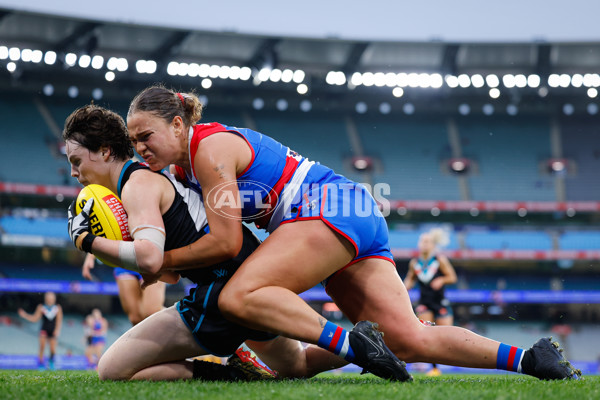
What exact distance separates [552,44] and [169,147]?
71.3 ft

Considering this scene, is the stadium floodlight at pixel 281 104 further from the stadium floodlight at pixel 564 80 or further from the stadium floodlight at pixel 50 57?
the stadium floodlight at pixel 564 80

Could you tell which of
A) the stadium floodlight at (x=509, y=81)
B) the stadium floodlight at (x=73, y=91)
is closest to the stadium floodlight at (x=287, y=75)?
the stadium floodlight at (x=73, y=91)

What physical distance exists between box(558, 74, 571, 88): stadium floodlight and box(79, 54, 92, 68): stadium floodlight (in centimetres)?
1828

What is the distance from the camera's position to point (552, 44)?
22.0 meters

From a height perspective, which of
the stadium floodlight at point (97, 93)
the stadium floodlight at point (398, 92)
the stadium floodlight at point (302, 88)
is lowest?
the stadium floodlight at point (97, 93)

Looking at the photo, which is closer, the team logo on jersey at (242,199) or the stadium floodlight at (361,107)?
the team logo on jersey at (242,199)

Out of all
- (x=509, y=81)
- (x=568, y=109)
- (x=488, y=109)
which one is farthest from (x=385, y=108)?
(x=568, y=109)

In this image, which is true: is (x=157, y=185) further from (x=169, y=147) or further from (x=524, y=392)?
(x=524, y=392)

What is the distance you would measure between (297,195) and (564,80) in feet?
76.1

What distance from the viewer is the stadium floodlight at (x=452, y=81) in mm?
23938

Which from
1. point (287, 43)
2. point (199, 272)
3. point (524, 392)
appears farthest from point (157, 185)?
point (287, 43)

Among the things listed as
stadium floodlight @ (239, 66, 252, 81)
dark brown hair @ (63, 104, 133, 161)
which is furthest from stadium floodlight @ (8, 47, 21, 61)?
dark brown hair @ (63, 104, 133, 161)

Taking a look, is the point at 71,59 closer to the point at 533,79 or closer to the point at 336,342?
the point at 533,79

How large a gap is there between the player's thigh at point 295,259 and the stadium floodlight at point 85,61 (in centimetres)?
2068
